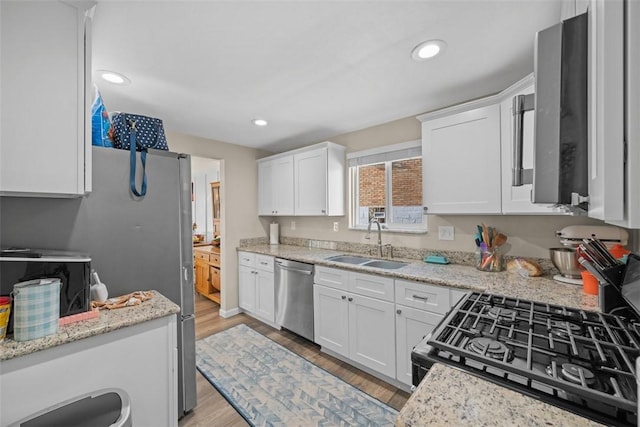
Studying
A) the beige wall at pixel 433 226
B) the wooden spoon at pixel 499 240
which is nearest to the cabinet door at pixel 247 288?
the beige wall at pixel 433 226

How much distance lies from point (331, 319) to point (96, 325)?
1.78 m

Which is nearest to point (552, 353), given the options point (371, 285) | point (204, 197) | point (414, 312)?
point (414, 312)

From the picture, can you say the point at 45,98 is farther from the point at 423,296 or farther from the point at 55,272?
the point at 423,296

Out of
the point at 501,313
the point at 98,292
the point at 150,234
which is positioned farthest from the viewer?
the point at 150,234

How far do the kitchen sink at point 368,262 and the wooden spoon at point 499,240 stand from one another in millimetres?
764

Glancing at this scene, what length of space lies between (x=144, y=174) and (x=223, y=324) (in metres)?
2.33

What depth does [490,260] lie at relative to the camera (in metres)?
2.01

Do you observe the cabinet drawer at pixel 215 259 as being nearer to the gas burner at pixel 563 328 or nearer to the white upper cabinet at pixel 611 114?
the gas burner at pixel 563 328

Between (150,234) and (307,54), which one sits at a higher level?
(307,54)

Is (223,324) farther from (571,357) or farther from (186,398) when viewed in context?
(571,357)

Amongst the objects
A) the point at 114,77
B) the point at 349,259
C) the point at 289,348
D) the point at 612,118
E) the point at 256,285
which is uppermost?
the point at 114,77

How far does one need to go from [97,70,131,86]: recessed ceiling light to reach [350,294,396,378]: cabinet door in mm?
2432

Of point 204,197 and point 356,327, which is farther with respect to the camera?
point 204,197

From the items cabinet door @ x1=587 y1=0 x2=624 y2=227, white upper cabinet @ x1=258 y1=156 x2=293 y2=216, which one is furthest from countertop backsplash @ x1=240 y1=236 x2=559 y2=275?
cabinet door @ x1=587 y1=0 x2=624 y2=227
